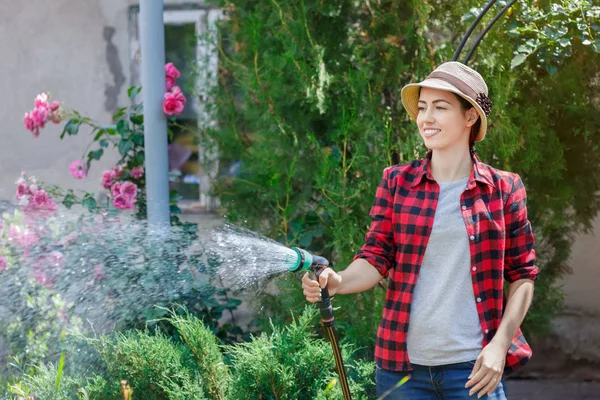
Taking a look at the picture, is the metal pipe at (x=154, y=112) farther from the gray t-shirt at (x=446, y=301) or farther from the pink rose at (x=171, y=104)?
the gray t-shirt at (x=446, y=301)

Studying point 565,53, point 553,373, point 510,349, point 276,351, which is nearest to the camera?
point 510,349

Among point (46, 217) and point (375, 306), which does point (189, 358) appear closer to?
point (375, 306)

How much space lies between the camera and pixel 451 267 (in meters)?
2.41

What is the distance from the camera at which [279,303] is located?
4.38 metres

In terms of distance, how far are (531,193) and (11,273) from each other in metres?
2.52

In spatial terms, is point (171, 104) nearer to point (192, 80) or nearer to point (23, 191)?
point (192, 80)

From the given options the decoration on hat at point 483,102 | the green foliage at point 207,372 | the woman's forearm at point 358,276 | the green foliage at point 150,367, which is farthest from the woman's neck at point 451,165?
the green foliage at point 150,367

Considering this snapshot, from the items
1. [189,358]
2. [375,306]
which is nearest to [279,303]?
[375,306]

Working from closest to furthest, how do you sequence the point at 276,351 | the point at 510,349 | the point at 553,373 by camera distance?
the point at 510,349 < the point at 276,351 < the point at 553,373

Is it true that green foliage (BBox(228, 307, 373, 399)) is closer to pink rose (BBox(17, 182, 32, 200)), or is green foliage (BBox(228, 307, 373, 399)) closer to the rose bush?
the rose bush

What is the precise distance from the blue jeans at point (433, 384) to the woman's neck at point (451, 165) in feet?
1.71

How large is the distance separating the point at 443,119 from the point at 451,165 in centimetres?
14

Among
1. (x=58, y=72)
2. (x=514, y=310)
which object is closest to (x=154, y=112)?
(x=58, y=72)

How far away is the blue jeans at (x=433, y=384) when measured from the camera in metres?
2.38
